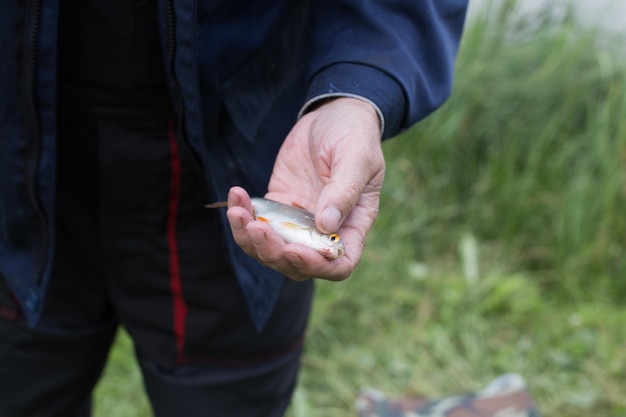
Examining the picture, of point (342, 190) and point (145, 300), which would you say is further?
point (145, 300)

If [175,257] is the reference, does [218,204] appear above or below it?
above

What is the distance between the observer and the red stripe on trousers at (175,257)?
138 centimetres

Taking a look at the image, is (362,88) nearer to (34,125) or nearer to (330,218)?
(330,218)

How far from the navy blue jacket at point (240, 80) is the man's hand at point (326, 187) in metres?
0.06

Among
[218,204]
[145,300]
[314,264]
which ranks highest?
[314,264]

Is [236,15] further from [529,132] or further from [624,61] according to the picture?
[624,61]

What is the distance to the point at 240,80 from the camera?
53.1 inches

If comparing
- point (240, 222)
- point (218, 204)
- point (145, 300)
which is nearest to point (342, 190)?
point (240, 222)

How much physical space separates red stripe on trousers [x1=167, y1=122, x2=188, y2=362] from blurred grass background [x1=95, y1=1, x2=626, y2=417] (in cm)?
106

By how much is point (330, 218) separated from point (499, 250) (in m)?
2.34

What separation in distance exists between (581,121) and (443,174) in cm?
67

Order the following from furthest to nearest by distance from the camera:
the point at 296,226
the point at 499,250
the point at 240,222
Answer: the point at 499,250 → the point at 296,226 → the point at 240,222

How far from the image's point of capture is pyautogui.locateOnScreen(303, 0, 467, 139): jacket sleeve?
4.28ft

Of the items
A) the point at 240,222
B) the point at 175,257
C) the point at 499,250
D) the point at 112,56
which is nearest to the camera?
the point at 240,222
